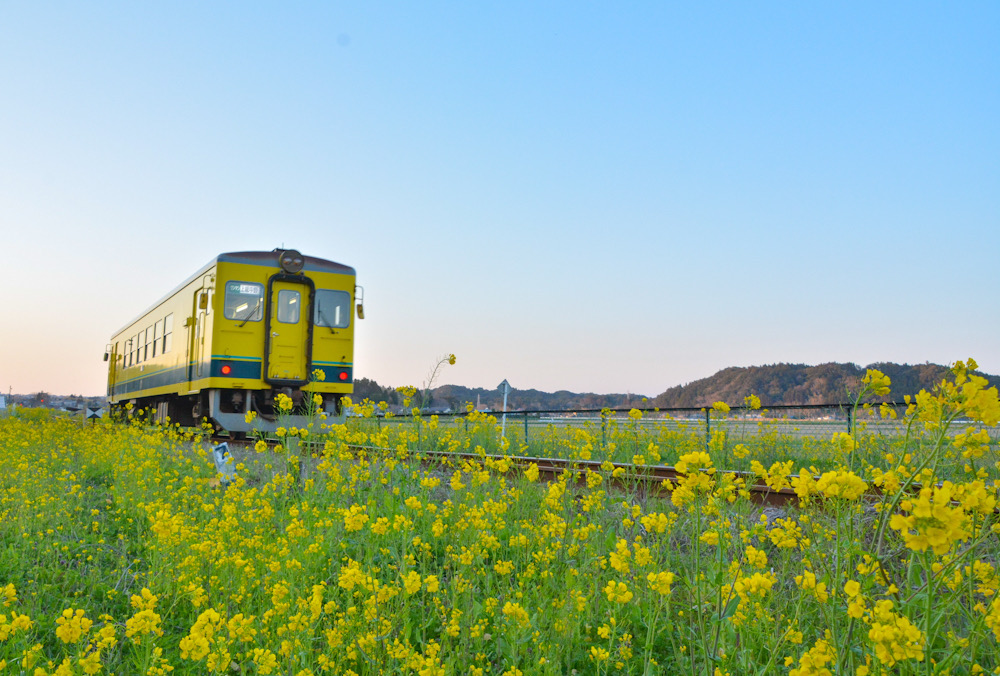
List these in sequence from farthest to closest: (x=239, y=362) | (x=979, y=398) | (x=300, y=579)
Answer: (x=239, y=362) < (x=300, y=579) < (x=979, y=398)

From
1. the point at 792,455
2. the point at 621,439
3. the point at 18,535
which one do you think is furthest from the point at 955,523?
the point at 792,455

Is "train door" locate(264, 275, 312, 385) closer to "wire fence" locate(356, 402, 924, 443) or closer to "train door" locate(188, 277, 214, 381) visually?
"train door" locate(188, 277, 214, 381)

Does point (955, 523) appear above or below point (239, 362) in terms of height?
below

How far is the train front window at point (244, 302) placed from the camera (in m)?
10.3

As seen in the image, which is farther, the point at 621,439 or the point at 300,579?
the point at 621,439

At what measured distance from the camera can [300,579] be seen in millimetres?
3279

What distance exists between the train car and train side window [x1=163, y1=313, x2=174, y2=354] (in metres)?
0.78

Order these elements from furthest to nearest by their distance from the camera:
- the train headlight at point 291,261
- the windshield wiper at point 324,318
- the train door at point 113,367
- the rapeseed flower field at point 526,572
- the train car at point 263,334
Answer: the train door at point 113,367
the windshield wiper at point 324,318
the train headlight at point 291,261
the train car at point 263,334
the rapeseed flower field at point 526,572

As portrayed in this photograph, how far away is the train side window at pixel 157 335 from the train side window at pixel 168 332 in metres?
0.43

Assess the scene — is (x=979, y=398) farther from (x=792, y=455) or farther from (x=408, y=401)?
(x=792, y=455)

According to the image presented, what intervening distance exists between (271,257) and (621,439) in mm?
6300

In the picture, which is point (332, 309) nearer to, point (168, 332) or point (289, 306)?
point (289, 306)

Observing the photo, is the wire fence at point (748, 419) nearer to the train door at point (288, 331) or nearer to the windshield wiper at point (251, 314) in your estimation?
the train door at point (288, 331)

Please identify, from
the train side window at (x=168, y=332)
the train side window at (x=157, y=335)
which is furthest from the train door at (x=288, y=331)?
the train side window at (x=157, y=335)
